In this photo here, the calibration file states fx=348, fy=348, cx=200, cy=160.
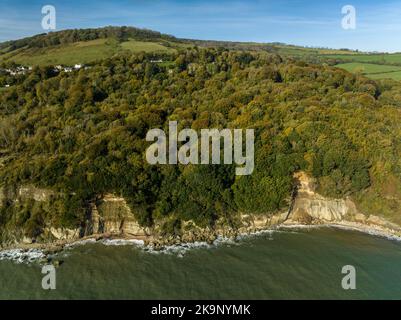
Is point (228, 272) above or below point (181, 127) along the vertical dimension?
below

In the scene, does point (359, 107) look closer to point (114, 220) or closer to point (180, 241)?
point (180, 241)

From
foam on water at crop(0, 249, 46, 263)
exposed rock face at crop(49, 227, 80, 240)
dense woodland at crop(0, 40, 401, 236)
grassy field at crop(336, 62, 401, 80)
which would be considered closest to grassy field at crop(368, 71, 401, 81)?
grassy field at crop(336, 62, 401, 80)

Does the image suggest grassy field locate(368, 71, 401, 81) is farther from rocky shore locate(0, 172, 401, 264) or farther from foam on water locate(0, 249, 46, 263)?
foam on water locate(0, 249, 46, 263)

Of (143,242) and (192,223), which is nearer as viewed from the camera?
(143,242)

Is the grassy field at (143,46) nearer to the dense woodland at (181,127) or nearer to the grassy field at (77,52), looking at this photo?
the grassy field at (77,52)

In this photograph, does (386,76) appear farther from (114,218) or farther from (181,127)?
(114,218)

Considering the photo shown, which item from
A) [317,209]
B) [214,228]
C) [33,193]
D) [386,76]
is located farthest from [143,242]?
[386,76]
